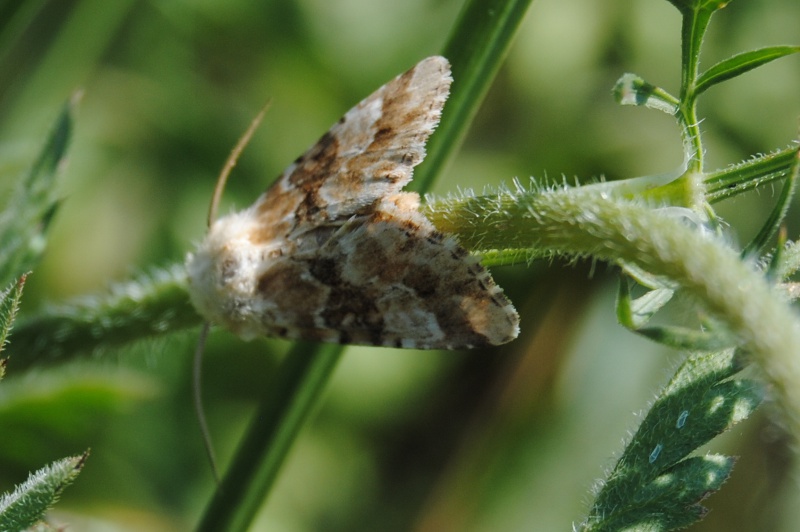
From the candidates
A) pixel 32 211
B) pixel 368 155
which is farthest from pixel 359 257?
pixel 32 211

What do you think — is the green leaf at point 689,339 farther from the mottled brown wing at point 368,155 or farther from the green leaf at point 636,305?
the mottled brown wing at point 368,155

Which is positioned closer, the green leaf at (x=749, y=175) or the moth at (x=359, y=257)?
the green leaf at (x=749, y=175)

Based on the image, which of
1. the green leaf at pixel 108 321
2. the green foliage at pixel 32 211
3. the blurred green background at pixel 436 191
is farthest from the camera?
the blurred green background at pixel 436 191

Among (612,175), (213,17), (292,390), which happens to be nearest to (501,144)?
(612,175)

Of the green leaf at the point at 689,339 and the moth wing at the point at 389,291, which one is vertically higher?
the green leaf at the point at 689,339

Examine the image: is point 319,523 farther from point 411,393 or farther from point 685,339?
point 685,339

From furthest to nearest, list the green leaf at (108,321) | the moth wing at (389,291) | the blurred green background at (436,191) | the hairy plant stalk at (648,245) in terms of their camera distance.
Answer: the blurred green background at (436,191) < the green leaf at (108,321) < the moth wing at (389,291) < the hairy plant stalk at (648,245)

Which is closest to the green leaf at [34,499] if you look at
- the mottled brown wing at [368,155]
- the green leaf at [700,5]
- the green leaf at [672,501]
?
the mottled brown wing at [368,155]

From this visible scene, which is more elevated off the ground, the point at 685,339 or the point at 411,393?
the point at 685,339
